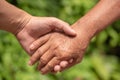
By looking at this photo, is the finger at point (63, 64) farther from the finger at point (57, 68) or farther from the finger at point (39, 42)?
the finger at point (39, 42)

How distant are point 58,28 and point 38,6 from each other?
3.50 ft

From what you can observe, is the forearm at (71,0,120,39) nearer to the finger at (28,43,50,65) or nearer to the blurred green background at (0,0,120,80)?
the finger at (28,43,50,65)

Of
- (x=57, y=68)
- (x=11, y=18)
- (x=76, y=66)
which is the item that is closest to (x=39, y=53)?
(x=57, y=68)

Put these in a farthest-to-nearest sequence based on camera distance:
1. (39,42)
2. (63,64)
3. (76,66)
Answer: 1. (76,66)
2. (39,42)
3. (63,64)

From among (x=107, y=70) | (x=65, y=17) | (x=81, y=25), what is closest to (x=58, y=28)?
(x=81, y=25)

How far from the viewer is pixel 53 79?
4805 mm

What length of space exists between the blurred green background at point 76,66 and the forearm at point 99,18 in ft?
2.65

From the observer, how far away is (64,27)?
154 inches

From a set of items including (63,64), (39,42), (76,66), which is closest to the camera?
(63,64)

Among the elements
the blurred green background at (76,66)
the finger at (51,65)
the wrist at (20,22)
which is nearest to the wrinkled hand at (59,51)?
the finger at (51,65)

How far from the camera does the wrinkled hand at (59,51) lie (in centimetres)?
391

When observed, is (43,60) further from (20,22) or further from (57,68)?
(20,22)

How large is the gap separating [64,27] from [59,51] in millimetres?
149

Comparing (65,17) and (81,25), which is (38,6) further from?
(81,25)
